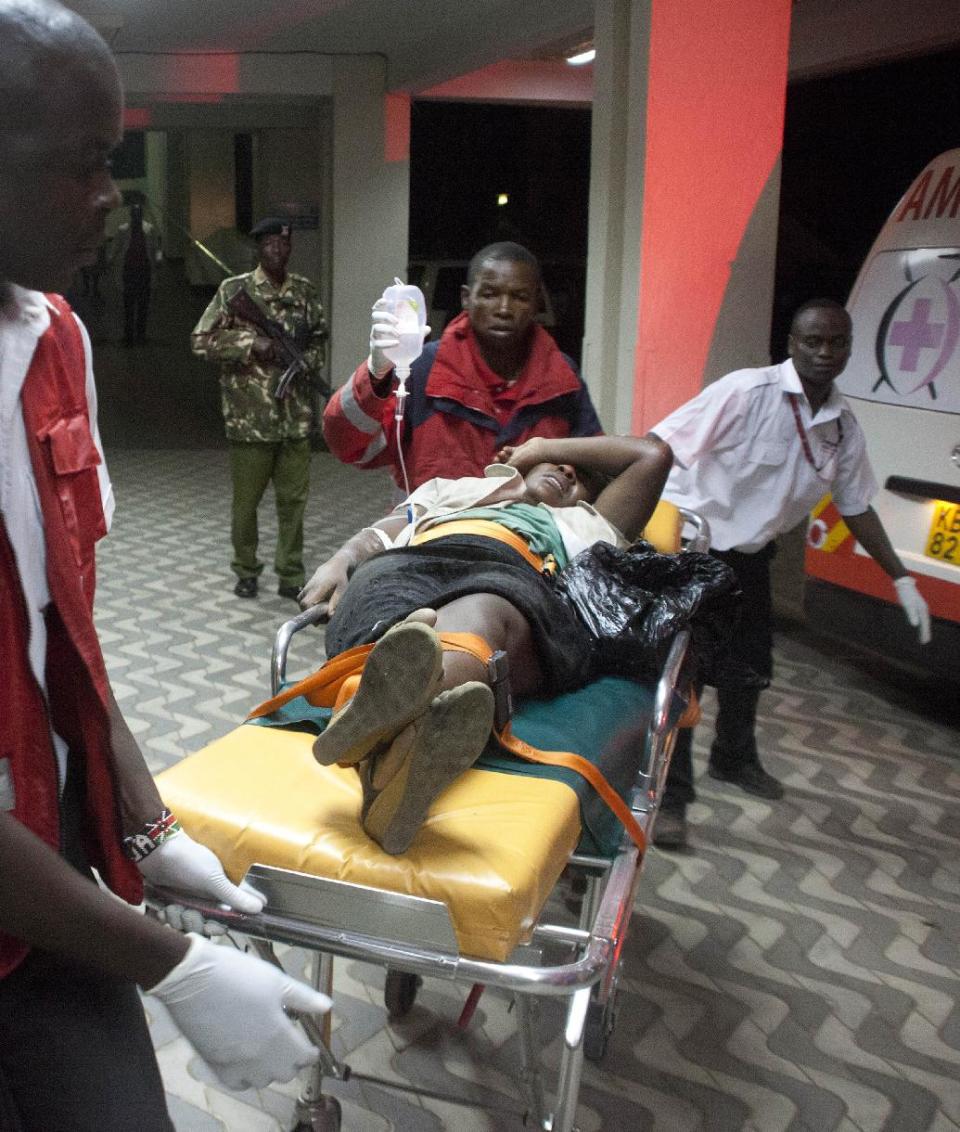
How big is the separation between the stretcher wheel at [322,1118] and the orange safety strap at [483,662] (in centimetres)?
74

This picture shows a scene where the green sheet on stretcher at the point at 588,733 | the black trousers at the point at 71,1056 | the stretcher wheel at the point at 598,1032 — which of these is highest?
the black trousers at the point at 71,1056

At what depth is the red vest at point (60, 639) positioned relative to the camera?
4.12 ft

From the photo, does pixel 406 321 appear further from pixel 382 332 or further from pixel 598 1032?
pixel 598 1032

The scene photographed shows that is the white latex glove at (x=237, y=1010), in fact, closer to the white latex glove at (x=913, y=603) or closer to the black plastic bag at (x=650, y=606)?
the black plastic bag at (x=650, y=606)

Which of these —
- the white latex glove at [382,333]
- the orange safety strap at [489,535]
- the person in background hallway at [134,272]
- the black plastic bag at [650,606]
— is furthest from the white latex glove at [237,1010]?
the person in background hallway at [134,272]

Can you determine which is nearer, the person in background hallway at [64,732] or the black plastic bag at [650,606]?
the person in background hallway at [64,732]

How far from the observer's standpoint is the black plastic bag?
287 centimetres

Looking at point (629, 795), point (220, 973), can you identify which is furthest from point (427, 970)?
point (629, 795)

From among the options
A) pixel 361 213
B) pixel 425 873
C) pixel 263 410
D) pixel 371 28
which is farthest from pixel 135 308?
pixel 425 873

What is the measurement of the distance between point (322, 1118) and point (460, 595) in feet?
3.55

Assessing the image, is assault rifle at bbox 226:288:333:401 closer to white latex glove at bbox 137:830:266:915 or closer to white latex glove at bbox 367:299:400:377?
white latex glove at bbox 367:299:400:377

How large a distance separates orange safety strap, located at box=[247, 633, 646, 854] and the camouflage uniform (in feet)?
12.7

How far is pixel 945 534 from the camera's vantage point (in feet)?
14.7

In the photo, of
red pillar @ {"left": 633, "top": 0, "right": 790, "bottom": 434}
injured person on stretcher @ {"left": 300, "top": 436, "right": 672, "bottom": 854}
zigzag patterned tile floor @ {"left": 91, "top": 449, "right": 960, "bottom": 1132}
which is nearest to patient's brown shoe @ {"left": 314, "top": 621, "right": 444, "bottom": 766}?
injured person on stretcher @ {"left": 300, "top": 436, "right": 672, "bottom": 854}
